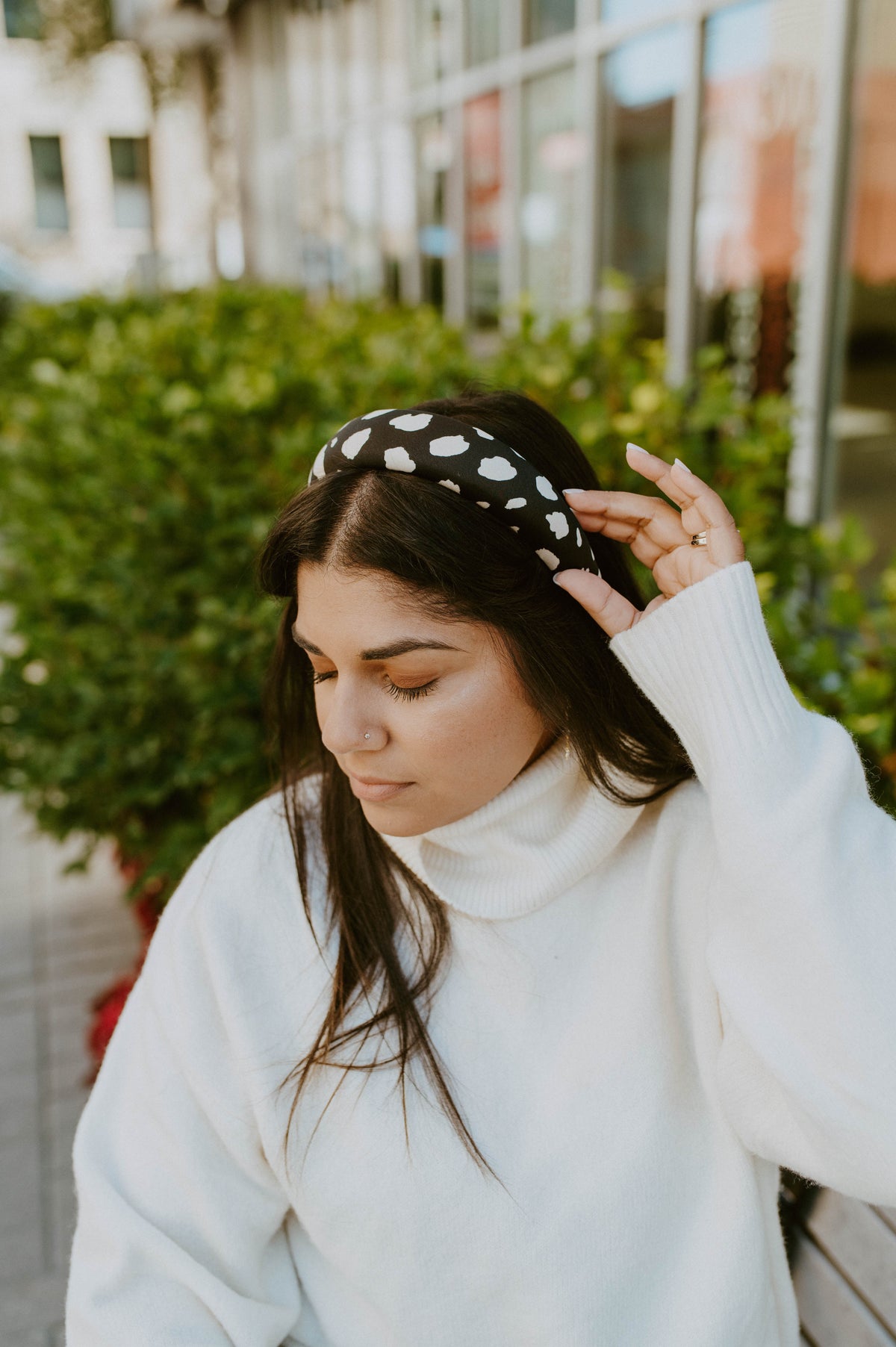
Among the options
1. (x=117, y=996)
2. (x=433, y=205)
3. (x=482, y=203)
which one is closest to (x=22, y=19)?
(x=433, y=205)

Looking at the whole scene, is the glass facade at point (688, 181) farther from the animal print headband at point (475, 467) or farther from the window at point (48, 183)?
the window at point (48, 183)

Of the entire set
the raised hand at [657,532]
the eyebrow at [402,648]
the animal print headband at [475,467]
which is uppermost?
the animal print headband at [475,467]

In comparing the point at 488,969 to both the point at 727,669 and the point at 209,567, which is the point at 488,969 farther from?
the point at 209,567

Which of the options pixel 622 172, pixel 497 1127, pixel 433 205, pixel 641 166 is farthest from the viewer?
pixel 433 205

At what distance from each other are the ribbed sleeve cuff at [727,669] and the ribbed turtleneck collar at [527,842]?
0.55 feet

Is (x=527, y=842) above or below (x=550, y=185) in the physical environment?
below

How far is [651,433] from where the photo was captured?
311 cm

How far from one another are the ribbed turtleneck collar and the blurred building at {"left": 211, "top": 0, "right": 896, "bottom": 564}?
276 centimetres

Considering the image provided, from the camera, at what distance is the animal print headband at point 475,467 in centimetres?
114

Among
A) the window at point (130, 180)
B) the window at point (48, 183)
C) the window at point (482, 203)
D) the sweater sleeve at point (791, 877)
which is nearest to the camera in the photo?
the sweater sleeve at point (791, 877)

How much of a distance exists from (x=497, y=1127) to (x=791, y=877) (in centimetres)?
48

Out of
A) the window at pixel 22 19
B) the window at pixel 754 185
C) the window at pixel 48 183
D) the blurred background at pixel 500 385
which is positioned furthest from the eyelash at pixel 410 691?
the window at pixel 48 183

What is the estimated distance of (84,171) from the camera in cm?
2430

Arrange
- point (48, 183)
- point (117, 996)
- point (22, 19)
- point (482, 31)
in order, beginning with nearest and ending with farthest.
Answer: point (117, 996) → point (482, 31) → point (22, 19) → point (48, 183)
